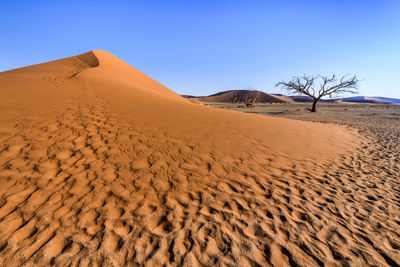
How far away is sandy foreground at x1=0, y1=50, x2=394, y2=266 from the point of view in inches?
88.2

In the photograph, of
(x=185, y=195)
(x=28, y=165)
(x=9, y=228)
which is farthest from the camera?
(x=28, y=165)

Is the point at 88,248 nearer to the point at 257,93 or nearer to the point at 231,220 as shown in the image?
the point at 231,220

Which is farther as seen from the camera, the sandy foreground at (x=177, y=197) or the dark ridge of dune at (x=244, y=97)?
the dark ridge of dune at (x=244, y=97)

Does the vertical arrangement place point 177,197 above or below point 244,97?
below

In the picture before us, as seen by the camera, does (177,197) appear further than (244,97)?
No

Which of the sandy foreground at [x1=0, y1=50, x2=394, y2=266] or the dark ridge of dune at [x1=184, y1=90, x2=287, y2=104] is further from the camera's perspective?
the dark ridge of dune at [x1=184, y1=90, x2=287, y2=104]

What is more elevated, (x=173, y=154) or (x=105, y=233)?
(x=173, y=154)

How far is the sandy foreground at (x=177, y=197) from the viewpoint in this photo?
7.35ft

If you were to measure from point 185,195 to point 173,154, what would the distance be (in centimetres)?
154

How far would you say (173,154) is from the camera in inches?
185

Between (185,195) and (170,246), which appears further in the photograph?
(185,195)

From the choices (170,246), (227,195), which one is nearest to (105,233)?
(170,246)

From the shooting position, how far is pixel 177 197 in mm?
3250

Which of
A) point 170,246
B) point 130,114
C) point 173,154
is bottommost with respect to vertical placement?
point 170,246
